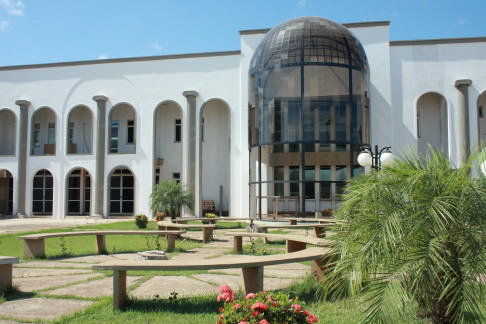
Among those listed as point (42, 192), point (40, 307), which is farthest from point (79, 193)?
point (40, 307)

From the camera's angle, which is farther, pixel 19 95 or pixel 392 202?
pixel 19 95

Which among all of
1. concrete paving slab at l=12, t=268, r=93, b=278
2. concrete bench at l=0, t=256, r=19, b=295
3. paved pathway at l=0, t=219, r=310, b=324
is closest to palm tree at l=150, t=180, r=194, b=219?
paved pathway at l=0, t=219, r=310, b=324

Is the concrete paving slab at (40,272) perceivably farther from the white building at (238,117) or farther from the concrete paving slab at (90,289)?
the white building at (238,117)

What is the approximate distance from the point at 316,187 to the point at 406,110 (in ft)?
23.6

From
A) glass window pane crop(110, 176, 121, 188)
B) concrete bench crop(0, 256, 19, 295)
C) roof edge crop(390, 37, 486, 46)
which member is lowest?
concrete bench crop(0, 256, 19, 295)

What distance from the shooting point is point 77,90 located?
1131 inches

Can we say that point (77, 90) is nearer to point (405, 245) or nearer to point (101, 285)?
point (101, 285)

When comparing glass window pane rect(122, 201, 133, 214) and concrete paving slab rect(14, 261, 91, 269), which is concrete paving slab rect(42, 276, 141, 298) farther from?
glass window pane rect(122, 201, 133, 214)

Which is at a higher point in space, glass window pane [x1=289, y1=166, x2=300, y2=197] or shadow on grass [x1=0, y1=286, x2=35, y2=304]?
glass window pane [x1=289, y1=166, x2=300, y2=197]

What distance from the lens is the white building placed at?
22.8 m

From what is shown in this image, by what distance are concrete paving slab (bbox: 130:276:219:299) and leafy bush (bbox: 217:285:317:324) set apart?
2650 mm

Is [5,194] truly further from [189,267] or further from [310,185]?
[189,267]

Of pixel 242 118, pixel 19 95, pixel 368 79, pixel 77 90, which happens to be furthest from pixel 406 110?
pixel 19 95

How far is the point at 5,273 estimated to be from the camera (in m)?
6.45
